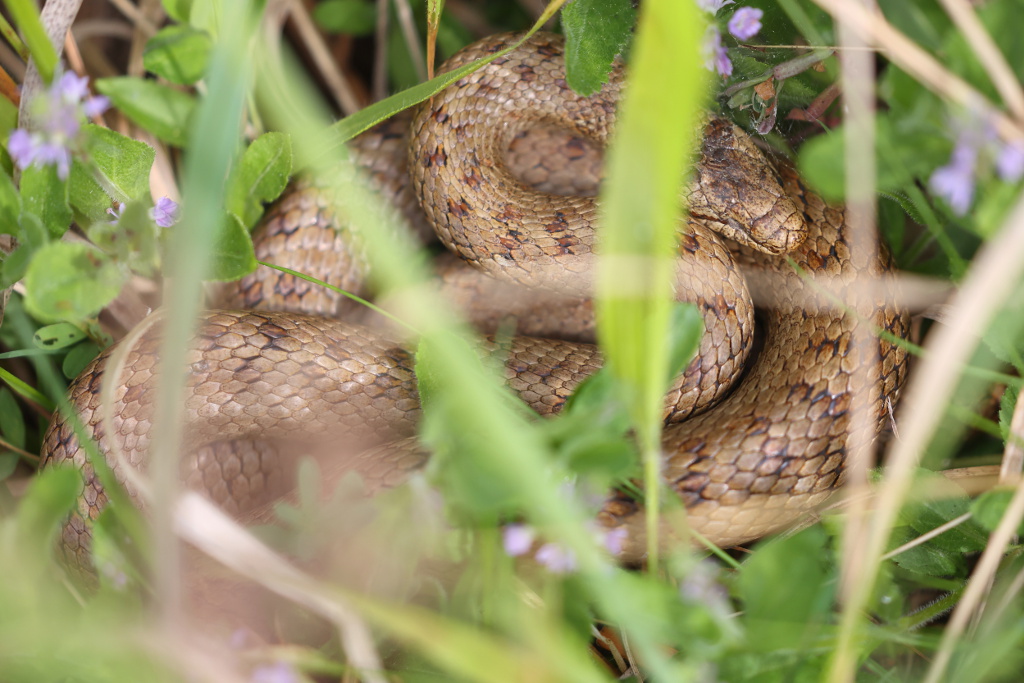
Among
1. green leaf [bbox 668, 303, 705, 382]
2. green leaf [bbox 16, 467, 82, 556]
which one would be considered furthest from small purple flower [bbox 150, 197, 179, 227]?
green leaf [bbox 668, 303, 705, 382]

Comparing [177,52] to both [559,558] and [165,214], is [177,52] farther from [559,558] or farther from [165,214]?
[559,558]

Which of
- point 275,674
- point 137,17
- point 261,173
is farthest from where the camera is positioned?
point 137,17

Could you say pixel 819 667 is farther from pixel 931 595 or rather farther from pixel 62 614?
pixel 62 614

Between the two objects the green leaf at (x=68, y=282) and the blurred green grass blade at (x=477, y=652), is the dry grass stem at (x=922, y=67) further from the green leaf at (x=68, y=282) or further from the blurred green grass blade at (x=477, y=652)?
the green leaf at (x=68, y=282)

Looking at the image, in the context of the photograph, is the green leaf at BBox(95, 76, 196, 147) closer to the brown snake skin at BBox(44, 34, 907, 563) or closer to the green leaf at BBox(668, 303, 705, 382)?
the brown snake skin at BBox(44, 34, 907, 563)

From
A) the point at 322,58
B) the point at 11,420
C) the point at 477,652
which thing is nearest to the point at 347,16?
the point at 322,58

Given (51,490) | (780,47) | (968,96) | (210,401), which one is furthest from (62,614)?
(780,47)

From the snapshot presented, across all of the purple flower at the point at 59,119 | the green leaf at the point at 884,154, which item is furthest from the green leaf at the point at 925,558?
the purple flower at the point at 59,119
